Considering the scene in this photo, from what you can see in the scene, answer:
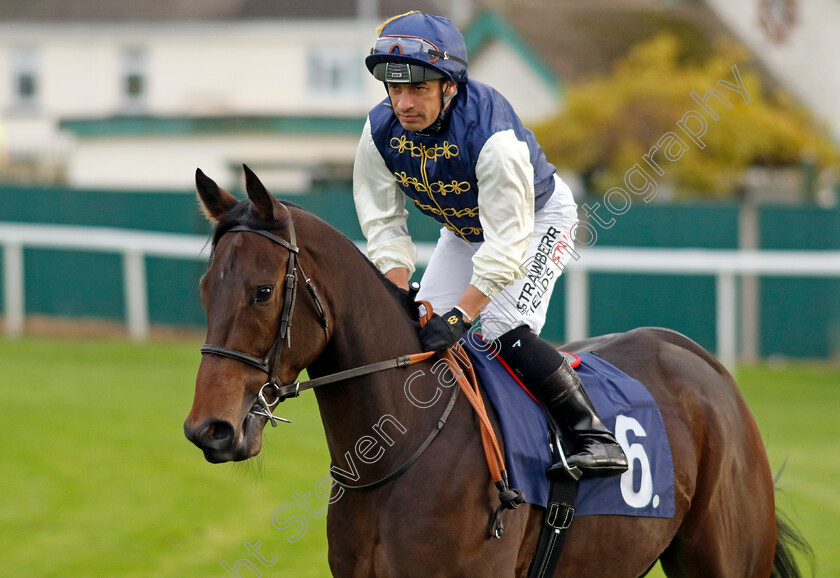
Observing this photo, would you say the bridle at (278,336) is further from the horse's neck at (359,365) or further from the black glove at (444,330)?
the black glove at (444,330)

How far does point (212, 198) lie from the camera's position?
2.80 meters

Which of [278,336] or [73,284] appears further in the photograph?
[73,284]

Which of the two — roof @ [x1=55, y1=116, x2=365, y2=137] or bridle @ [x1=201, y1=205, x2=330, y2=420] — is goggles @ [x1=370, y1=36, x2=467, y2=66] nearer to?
bridle @ [x1=201, y1=205, x2=330, y2=420]

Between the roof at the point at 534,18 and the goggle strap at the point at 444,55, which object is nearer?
the goggle strap at the point at 444,55

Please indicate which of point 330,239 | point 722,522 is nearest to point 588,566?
point 722,522

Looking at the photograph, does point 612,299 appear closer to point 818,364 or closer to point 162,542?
point 818,364

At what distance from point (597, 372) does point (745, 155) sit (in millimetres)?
11436

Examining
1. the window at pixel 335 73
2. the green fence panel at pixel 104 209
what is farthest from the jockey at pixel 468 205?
the window at pixel 335 73

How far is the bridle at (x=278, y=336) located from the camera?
102 inches

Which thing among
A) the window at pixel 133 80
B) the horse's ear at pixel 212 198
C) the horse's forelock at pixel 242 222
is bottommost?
the horse's forelock at pixel 242 222

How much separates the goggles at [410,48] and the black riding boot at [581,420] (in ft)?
3.17

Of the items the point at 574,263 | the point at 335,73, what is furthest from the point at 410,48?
the point at 335,73

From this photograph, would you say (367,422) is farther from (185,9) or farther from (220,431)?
(185,9)

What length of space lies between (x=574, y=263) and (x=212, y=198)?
687 cm
